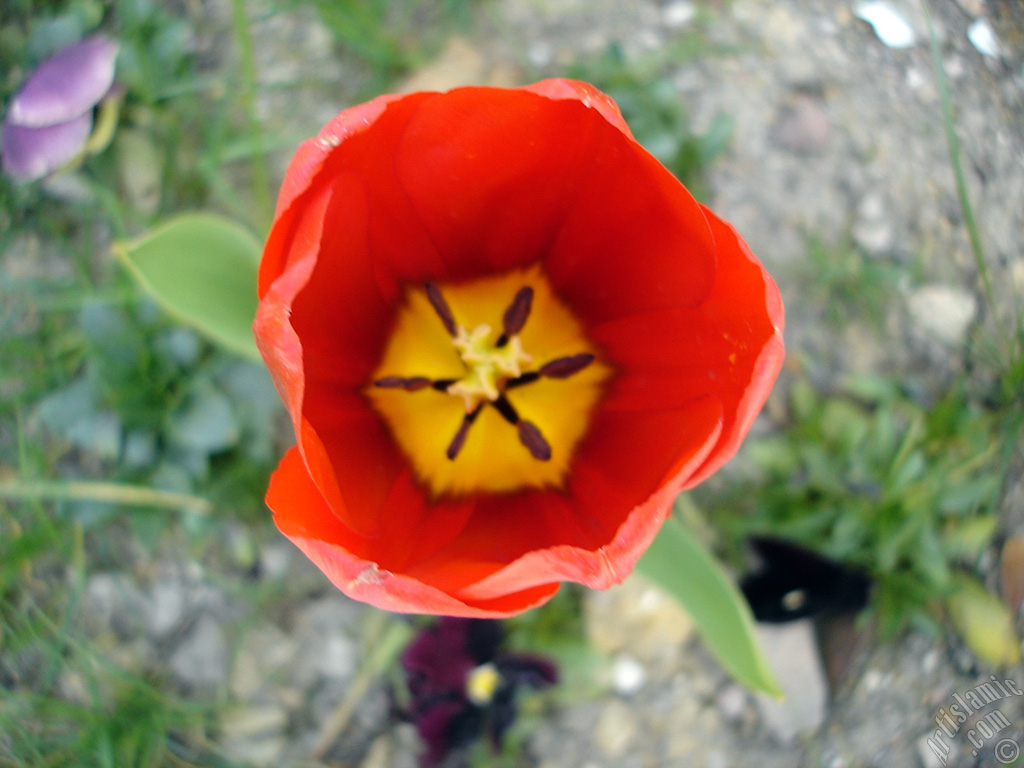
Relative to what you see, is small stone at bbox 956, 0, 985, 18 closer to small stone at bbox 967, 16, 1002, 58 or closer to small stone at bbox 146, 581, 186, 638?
small stone at bbox 967, 16, 1002, 58

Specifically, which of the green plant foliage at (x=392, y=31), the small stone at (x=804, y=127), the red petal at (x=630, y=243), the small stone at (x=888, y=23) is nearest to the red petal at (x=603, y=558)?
the red petal at (x=630, y=243)

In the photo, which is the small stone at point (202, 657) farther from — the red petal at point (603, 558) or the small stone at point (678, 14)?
the small stone at point (678, 14)

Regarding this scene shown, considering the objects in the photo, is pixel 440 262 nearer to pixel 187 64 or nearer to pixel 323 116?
pixel 323 116

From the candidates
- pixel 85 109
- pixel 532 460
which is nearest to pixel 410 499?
pixel 532 460

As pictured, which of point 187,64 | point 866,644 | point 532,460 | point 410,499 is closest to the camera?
point 410,499

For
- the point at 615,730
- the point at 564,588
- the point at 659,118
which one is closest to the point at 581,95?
the point at 659,118

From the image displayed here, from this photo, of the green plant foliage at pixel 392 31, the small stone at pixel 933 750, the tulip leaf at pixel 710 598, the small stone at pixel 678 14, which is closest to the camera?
the tulip leaf at pixel 710 598

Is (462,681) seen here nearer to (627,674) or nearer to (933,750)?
(627,674)

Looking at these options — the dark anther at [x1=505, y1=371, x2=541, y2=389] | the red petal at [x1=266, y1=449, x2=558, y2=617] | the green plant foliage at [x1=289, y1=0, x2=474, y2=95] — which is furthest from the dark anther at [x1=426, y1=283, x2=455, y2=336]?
the green plant foliage at [x1=289, y1=0, x2=474, y2=95]

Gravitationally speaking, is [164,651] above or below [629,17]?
below
